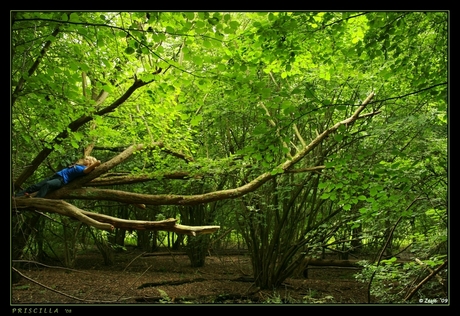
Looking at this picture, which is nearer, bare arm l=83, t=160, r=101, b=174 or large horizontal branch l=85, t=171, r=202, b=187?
bare arm l=83, t=160, r=101, b=174

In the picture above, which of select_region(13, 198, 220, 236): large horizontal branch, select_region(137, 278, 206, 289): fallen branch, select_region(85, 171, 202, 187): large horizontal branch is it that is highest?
select_region(85, 171, 202, 187): large horizontal branch

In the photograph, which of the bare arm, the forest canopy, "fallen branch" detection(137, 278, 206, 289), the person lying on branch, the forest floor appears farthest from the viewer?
"fallen branch" detection(137, 278, 206, 289)

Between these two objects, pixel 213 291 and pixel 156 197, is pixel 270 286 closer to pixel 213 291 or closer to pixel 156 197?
pixel 213 291

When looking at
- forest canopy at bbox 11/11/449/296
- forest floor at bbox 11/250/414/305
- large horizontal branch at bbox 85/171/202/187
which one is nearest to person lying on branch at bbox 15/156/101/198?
forest canopy at bbox 11/11/449/296

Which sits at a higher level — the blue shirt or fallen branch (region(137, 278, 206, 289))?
the blue shirt

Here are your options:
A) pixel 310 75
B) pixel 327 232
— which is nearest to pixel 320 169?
pixel 310 75

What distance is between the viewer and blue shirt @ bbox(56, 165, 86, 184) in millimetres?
4898

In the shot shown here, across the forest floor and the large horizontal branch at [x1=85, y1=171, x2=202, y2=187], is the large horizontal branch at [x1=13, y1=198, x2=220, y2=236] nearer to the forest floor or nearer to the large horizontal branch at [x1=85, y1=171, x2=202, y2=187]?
the large horizontal branch at [x1=85, y1=171, x2=202, y2=187]

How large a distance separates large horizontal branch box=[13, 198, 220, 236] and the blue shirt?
656 mm

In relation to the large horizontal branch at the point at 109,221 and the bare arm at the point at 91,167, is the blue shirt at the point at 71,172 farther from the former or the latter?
the large horizontal branch at the point at 109,221

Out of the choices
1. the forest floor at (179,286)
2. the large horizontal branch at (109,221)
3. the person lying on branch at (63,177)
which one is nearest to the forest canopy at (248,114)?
the large horizontal branch at (109,221)

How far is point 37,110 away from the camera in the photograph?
439cm

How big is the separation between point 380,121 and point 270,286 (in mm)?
4591
